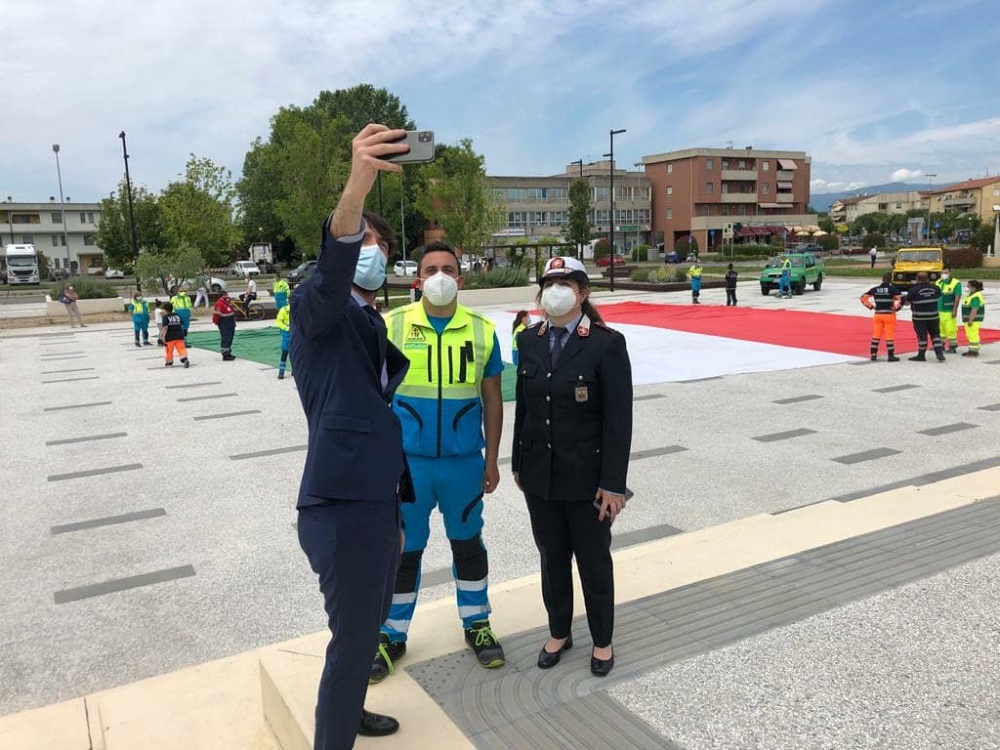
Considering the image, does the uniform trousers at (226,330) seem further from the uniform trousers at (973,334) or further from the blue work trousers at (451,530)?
the uniform trousers at (973,334)

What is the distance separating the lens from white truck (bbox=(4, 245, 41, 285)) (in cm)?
5881

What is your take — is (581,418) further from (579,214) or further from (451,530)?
(579,214)

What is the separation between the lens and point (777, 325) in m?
19.7

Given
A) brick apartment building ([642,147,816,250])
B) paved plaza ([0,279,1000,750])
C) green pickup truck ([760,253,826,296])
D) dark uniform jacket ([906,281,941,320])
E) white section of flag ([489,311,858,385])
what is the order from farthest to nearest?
brick apartment building ([642,147,816,250])
green pickup truck ([760,253,826,296])
white section of flag ([489,311,858,385])
dark uniform jacket ([906,281,941,320])
paved plaza ([0,279,1000,750])

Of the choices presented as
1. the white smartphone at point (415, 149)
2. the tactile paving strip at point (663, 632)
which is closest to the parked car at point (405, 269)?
the tactile paving strip at point (663, 632)

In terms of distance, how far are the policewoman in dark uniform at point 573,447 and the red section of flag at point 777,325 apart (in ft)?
42.0

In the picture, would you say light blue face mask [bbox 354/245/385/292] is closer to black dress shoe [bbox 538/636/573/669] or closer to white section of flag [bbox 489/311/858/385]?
black dress shoe [bbox 538/636/573/669]

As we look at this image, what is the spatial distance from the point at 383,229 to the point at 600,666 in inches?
82.7

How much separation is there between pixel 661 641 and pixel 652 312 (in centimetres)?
2133

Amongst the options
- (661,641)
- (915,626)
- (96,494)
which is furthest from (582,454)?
(96,494)

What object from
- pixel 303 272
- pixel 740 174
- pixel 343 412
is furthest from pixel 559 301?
pixel 740 174

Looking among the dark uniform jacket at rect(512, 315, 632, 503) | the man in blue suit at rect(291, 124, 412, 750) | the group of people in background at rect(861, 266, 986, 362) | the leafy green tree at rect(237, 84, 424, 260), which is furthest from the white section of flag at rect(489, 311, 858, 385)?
the leafy green tree at rect(237, 84, 424, 260)

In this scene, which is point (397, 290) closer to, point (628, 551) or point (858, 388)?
point (858, 388)

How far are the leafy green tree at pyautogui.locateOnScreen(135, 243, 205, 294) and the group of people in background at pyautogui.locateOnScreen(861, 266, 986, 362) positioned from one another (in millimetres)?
25310
